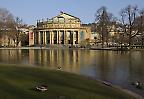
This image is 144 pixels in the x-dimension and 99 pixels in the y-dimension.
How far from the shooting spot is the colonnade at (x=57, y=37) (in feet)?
539

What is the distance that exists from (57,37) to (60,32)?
471 centimetres

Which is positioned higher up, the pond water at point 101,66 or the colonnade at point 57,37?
the colonnade at point 57,37

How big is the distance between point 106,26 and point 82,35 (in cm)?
6361

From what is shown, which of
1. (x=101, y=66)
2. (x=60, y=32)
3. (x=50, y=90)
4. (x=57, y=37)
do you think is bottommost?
(x=101, y=66)

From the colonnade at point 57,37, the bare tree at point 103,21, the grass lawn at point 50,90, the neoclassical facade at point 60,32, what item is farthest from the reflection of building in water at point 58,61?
the neoclassical facade at point 60,32

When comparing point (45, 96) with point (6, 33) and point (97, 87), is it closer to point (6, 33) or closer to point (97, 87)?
point (97, 87)

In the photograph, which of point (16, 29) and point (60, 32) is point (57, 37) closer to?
point (60, 32)

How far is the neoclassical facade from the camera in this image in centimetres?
16511

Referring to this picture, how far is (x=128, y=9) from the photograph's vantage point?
3831 inches

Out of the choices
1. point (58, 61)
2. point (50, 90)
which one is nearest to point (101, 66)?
point (58, 61)

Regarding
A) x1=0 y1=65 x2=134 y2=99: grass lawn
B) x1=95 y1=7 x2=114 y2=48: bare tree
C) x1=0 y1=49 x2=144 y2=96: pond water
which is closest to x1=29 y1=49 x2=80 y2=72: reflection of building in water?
x1=0 y1=49 x2=144 y2=96: pond water

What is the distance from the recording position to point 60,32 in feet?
553

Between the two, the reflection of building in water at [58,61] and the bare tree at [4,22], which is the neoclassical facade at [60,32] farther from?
the reflection of building in water at [58,61]

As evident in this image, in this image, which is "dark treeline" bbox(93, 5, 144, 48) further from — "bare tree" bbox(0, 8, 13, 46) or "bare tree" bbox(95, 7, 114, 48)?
"bare tree" bbox(0, 8, 13, 46)
